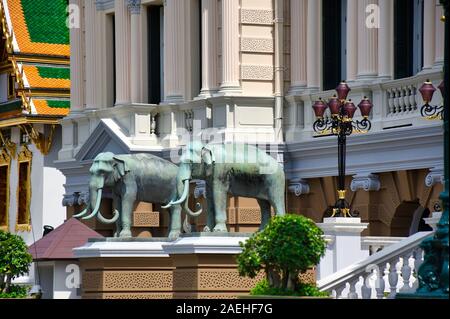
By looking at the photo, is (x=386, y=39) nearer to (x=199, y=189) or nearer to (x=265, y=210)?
(x=199, y=189)

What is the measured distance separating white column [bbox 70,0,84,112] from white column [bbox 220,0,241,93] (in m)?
7.72

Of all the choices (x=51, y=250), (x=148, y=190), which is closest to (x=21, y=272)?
(x=51, y=250)

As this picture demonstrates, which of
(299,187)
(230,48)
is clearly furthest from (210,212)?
(230,48)

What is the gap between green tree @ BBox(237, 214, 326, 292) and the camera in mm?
21766

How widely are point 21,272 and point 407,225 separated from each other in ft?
21.9

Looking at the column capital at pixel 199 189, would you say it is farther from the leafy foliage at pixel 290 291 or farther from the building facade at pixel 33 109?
the leafy foliage at pixel 290 291

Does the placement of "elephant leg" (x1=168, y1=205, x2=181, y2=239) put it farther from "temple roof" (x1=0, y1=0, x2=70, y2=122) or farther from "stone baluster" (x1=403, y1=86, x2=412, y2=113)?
"temple roof" (x1=0, y1=0, x2=70, y2=122)

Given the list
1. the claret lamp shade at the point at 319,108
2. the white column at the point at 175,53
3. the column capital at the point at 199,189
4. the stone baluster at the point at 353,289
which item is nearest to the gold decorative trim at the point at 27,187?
the white column at the point at 175,53

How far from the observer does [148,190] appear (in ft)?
89.9

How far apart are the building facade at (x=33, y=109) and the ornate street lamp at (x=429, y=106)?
18.9 meters

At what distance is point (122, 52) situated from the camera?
3988cm

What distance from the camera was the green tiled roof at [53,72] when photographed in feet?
160

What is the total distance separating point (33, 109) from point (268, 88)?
44.1 ft

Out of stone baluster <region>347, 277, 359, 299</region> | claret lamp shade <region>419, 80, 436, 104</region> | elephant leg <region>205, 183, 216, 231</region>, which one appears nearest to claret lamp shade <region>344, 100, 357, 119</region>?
claret lamp shade <region>419, 80, 436, 104</region>
